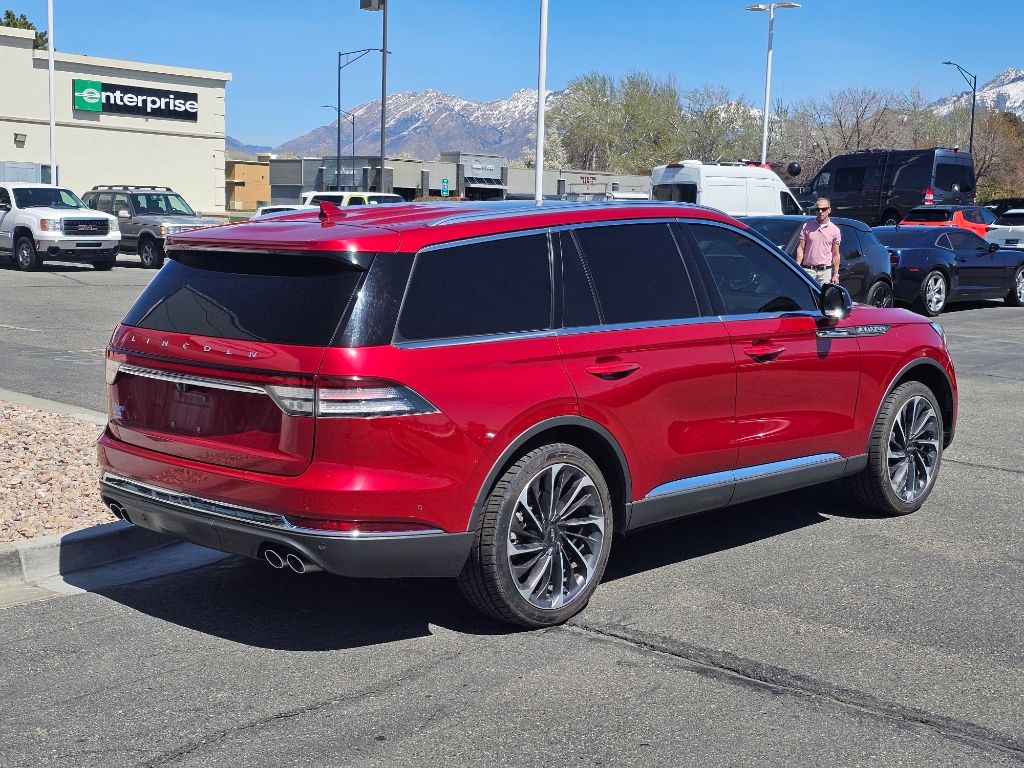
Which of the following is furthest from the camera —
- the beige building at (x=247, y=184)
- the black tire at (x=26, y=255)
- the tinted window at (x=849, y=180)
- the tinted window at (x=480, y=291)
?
the beige building at (x=247, y=184)

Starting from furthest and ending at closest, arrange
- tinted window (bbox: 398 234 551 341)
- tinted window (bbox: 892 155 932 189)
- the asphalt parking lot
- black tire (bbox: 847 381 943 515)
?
1. tinted window (bbox: 892 155 932 189)
2. black tire (bbox: 847 381 943 515)
3. tinted window (bbox: 398 234 551 341)
4. the asphalt parking lot

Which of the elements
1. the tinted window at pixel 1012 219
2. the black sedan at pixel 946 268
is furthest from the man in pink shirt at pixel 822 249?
the tinted window at pixel 1012 219

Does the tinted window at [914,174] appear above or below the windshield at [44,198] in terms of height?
above

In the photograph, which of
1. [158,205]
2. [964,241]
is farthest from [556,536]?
[158,205]

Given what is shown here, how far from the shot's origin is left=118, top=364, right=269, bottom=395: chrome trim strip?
16.0 ft

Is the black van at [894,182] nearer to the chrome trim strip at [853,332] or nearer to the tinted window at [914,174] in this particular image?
the tinted window at [914,174]

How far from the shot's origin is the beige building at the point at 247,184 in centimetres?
8844

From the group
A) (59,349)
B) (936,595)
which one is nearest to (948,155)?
(59,349)

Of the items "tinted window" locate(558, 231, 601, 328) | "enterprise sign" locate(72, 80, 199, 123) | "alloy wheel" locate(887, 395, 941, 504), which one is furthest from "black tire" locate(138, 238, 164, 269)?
"tinted window" locate(558, 231, 601, 328)

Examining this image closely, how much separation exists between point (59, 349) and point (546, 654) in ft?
35.5

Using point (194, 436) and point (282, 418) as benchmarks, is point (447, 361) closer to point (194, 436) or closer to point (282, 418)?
point (282, 418)

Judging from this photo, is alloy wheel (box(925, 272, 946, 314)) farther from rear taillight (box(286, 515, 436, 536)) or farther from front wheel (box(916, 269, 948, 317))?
rear taillight (box(286, 515, 436, 536))

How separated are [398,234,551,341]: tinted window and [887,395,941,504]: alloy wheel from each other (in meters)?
2.80

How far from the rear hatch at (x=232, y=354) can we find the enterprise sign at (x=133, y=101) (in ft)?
158
